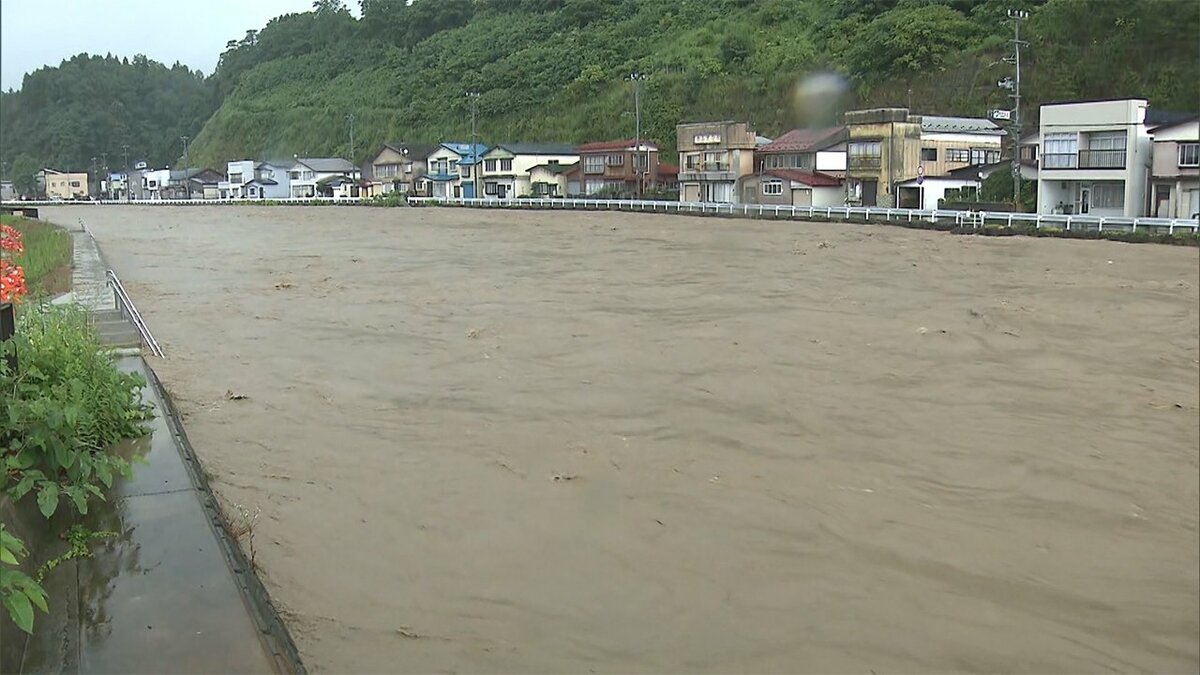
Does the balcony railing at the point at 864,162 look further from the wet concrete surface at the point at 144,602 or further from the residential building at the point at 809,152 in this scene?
the wet concrete surface at the point at 144,602

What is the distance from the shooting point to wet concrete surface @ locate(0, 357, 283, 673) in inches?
56.8

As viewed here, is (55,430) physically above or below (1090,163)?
below

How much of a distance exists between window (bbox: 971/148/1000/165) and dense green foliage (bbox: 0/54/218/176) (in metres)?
Answer: 15.2

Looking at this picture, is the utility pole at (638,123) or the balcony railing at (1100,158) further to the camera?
the utility pole at (638,123)

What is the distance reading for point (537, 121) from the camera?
23.4 metres

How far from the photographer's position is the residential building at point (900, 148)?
12.6 metres

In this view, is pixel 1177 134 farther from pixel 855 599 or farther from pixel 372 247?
pixel 372 247

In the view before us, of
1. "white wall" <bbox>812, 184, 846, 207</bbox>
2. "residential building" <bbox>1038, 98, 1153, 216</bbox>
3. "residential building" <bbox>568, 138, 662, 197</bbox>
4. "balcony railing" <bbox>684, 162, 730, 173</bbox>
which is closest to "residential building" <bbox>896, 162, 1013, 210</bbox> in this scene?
"white wall" <bbox>812, 184, 846, 207</bbox>

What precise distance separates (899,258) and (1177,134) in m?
6.41

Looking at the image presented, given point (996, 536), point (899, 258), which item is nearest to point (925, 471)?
point (996, 536)

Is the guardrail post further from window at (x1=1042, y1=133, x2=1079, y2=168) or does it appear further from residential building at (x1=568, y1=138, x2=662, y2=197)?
residential building at (x1=568, y1=138, x2=662, y2=197)

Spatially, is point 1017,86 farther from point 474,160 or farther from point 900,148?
point 474,160

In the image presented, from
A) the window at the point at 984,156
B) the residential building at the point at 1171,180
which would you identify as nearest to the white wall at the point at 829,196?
the window at the point at 984,156

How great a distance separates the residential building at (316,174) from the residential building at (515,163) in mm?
7848
